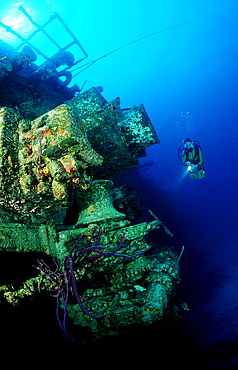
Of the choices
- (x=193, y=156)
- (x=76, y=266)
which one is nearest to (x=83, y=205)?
(x=76, y=266)

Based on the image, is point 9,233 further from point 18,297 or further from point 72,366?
point 72,366

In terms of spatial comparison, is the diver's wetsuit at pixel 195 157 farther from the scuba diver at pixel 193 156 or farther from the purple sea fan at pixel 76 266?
the purple sea fan at pixel 76 266

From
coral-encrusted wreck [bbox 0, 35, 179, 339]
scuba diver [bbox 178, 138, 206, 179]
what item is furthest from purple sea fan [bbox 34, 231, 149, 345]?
scuba diver [bbox 178, 138, 206, 179]

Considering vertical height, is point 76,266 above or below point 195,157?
below

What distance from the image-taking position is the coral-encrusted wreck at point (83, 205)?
193 cm

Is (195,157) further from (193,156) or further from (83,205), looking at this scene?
(83,205)

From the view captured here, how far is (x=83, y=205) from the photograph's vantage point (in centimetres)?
302

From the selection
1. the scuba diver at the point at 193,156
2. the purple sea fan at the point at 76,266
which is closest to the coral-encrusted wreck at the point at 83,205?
the purple sea fan at the point at 76,266

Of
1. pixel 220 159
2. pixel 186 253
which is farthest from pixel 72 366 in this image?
pixel 220 159

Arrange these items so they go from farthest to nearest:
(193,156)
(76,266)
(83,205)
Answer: (193,156) < (83,205) < (76,266)

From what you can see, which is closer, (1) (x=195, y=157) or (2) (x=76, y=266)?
(2) (x=76, y=266)

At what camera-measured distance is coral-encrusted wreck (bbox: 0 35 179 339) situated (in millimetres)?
1929

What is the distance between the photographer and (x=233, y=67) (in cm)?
13012

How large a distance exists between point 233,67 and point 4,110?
564 ft
